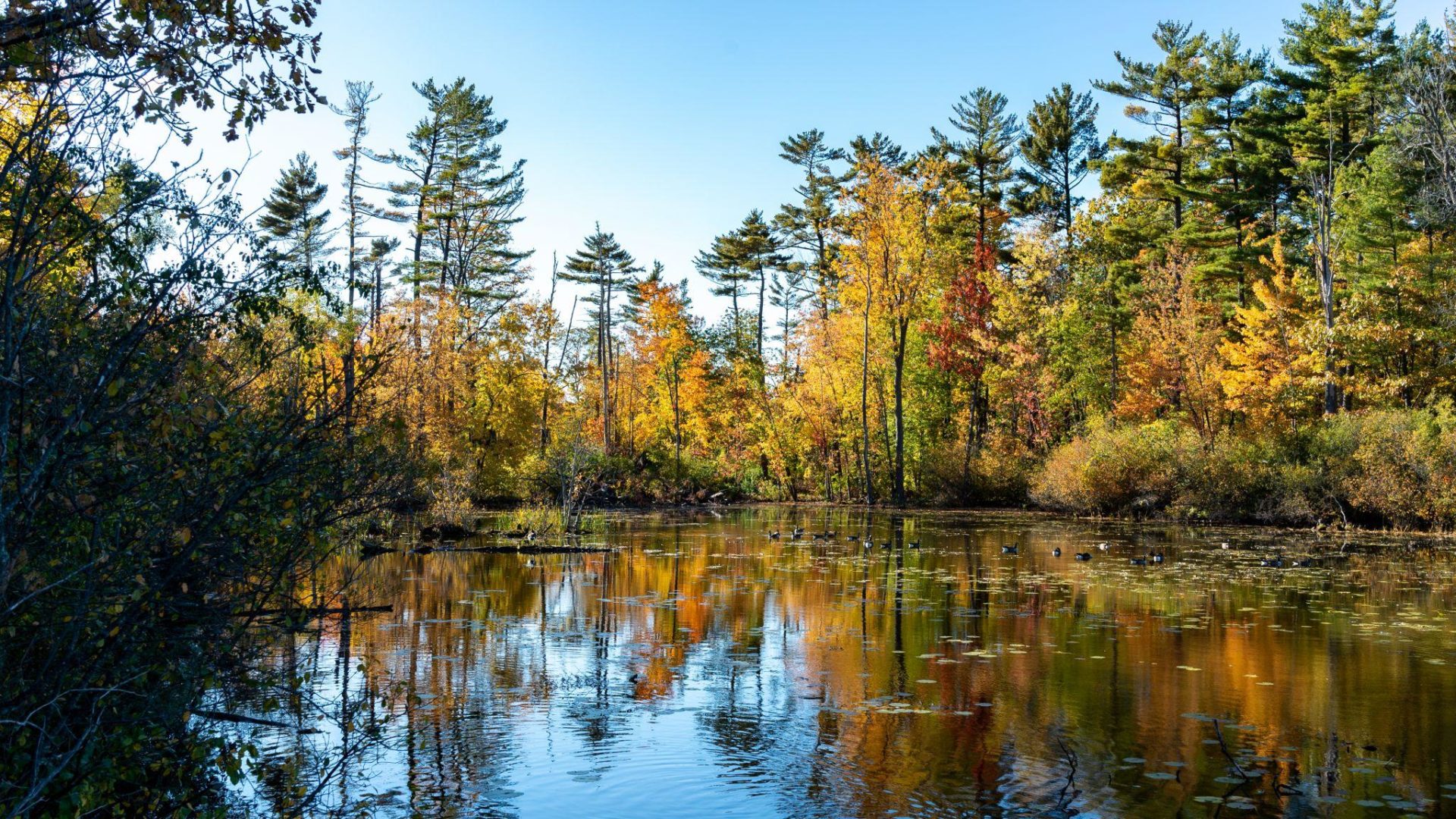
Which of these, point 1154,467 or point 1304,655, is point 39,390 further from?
point 1154,467

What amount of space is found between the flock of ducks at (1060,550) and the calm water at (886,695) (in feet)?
3.96

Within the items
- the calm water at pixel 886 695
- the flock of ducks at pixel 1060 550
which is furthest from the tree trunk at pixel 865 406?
the calm water at pixel 886 695

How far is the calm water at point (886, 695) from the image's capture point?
6.36 metres

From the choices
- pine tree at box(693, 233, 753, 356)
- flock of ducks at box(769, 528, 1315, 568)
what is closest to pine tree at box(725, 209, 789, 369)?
pine tree at box(693, 233, 753, 356)

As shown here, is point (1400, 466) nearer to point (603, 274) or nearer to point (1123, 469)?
point (1123, 469)

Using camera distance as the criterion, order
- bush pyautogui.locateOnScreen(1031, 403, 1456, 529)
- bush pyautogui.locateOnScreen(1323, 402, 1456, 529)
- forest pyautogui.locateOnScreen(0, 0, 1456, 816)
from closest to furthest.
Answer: forest pyautogui.locateOnScreen(0, 0, 1456, 816) < bush pyautogui.locateOnScreen(1323, 402, 1456, 529) < bush pyautogui.locateOnScreen(1031, 403, 1456, 529)

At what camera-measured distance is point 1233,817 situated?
19.2 ft

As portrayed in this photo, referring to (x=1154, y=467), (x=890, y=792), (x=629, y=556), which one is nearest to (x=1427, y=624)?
(x=890, y=792)

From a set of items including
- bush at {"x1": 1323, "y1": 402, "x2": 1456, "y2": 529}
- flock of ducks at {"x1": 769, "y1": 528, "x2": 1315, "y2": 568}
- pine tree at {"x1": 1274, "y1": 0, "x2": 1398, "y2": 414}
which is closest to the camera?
flock of ducks at {"x1": 769, "y1": 528, "x2": 1315, "y2": 568}

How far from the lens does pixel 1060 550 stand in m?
21.1

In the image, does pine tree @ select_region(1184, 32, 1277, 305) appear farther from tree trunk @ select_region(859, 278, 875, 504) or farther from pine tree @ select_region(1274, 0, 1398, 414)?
tree trunk @ select_region(859, 278, 875, 504)

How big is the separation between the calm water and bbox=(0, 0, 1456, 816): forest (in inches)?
64.9

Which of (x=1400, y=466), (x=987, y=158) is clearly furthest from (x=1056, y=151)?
(x=1400, y=466)

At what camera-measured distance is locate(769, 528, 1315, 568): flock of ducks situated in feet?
59.6
